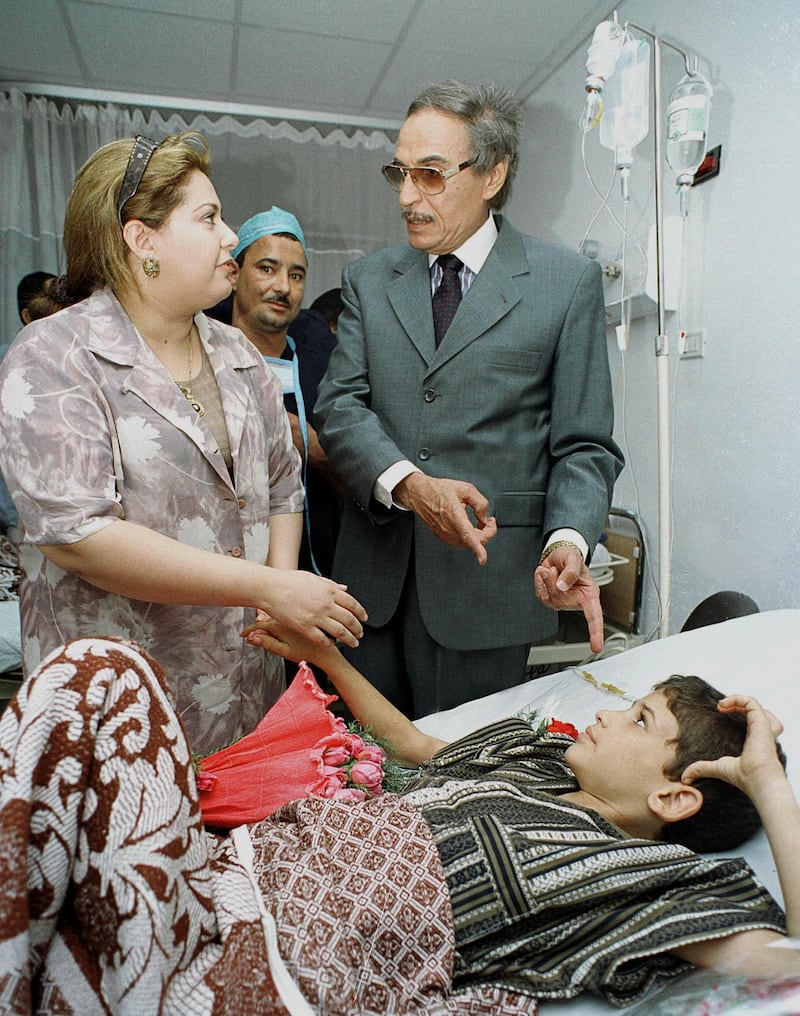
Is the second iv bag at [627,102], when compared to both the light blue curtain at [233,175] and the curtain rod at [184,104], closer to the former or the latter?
the curtain rod at [184,104]

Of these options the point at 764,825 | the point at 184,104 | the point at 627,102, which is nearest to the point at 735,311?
the point at 627,102

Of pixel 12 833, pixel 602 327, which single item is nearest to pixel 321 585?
pixel 12 833

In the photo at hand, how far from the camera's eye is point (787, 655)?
1268mm

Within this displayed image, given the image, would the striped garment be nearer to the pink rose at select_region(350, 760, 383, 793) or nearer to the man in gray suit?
the pink rose at select_region(350, 760, 383, 793)

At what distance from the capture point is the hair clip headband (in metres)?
1.05

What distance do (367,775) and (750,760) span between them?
1.49ft

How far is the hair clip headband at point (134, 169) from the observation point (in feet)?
3.44

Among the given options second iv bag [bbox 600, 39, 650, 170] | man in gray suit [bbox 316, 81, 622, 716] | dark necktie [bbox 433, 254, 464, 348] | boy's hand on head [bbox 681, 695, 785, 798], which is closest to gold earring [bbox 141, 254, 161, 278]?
man in gray suit [bbox 316, 81, 622, 716]

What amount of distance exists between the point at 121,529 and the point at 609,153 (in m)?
1.78

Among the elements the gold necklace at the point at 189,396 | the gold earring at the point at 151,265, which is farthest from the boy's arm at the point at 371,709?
the gold earring at the point at 151,265

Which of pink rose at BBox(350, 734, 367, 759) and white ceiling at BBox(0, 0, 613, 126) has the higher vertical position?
white ceiling at BBox(0, 0, 613, 126)

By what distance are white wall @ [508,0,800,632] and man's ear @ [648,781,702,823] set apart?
609mm

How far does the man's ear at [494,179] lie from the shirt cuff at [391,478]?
20.2 inches

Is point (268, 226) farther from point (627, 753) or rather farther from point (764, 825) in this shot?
point (764, 825)
